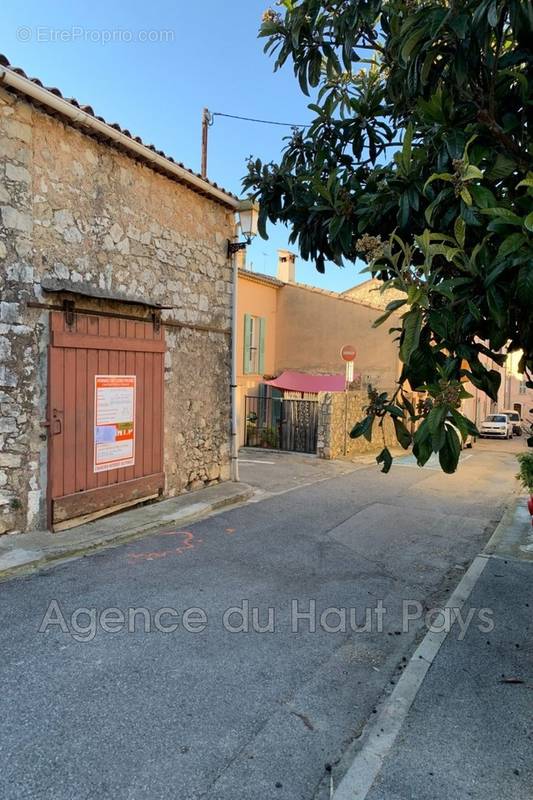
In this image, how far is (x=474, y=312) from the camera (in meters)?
2.30

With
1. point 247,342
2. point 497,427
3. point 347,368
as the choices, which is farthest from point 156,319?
point 497,427

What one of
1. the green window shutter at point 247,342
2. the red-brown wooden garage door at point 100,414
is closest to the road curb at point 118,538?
the red-brown wooden garage door at point 100,414

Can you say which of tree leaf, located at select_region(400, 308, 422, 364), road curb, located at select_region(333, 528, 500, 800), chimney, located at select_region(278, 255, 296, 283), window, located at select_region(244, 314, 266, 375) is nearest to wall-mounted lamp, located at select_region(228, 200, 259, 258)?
road curb, located at select_region(333, 528, 500, 800)

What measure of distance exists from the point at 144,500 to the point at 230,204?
509cm

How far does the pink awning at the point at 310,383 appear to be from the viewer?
56.5ft

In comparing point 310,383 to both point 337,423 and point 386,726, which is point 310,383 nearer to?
point 337,423

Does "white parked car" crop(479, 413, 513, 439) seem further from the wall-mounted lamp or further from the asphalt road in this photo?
the asphalt road

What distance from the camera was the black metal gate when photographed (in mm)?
16469

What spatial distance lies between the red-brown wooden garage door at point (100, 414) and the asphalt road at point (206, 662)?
3.30ft

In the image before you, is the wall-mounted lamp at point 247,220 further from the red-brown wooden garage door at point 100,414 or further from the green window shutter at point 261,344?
the green window shutter at point 261,344

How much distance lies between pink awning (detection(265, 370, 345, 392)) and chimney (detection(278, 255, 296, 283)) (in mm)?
6085

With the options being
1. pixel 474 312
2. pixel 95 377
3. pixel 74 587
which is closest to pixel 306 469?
pixel 95 377

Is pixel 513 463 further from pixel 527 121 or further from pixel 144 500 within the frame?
pixel 527 121

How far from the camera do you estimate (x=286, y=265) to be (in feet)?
73.5
